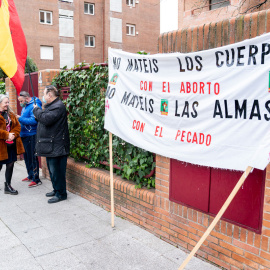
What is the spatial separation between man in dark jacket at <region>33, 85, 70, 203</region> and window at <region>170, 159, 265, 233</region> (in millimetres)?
2199

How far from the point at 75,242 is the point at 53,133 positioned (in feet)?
6.22

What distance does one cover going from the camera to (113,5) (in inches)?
1275

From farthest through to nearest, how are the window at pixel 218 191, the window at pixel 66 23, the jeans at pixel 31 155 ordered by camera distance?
the window at pixel 66 23 < the jeans at pixel 31 155 < the window at pixel 218 191

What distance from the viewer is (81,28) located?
3103 cm

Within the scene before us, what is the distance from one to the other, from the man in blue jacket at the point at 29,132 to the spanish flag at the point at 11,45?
5.98 feet

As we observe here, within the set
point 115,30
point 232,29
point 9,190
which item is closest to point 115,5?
point 115,30

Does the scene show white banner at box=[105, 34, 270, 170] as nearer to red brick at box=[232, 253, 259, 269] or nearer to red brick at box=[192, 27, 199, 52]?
red brick at box=[192, 27, 199, 52]

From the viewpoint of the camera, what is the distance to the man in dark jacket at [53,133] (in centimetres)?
491

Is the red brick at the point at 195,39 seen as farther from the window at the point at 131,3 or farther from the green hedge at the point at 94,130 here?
the window at the point at 131,3

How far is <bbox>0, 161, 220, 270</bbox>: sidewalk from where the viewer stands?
3.29 m

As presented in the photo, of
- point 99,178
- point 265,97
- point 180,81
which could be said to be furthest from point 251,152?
point 99,178

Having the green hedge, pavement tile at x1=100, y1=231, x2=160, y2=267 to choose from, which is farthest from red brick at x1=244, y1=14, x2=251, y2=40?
pavement tile at x1=100, y1=231, x2=160, y2=267

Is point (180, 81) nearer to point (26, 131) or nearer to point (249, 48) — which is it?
point (249, 48)

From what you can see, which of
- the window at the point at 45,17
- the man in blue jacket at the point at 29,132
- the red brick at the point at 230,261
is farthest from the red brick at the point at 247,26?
the window at the point at 45,17
